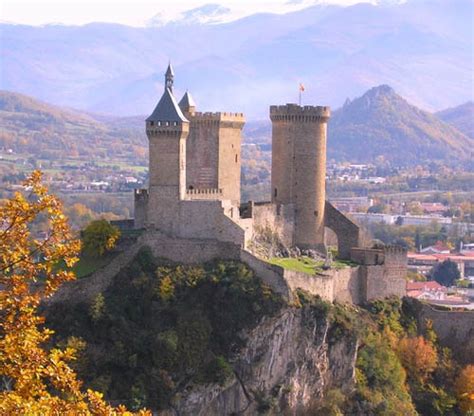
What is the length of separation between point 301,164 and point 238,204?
4151 mm

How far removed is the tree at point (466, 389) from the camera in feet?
173

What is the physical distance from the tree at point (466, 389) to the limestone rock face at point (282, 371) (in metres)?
5.73

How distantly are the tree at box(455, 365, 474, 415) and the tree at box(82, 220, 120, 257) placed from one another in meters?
16.3

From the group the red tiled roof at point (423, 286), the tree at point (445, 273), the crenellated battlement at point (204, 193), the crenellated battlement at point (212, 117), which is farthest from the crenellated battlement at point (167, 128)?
the tree at point (445, 273)

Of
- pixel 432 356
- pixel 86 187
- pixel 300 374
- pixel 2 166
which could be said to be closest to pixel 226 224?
pixel 300 374

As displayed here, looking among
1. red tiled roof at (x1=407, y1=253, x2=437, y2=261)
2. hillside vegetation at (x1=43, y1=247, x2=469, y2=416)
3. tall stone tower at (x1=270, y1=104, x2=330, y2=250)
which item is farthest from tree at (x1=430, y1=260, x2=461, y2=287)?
hillside vegetation at (x1=43, y1=247, x2=469, y2=416)

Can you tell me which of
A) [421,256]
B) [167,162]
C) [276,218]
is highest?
[167,162]

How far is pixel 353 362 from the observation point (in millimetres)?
50625

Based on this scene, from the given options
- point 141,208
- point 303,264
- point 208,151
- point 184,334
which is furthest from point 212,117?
point 184,334

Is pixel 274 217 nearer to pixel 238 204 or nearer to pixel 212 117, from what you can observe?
pixel 238 204

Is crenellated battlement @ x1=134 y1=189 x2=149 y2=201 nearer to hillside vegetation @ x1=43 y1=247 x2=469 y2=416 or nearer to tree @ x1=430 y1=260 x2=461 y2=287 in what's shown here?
hillside vegetation @ x1=43 y1=247 x2=469 y2=416

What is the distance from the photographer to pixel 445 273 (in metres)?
95.1

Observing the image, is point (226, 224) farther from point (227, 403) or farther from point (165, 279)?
point (227, 403)

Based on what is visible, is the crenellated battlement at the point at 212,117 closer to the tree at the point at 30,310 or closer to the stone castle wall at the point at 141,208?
the stone castle wall at the point at 141,208
